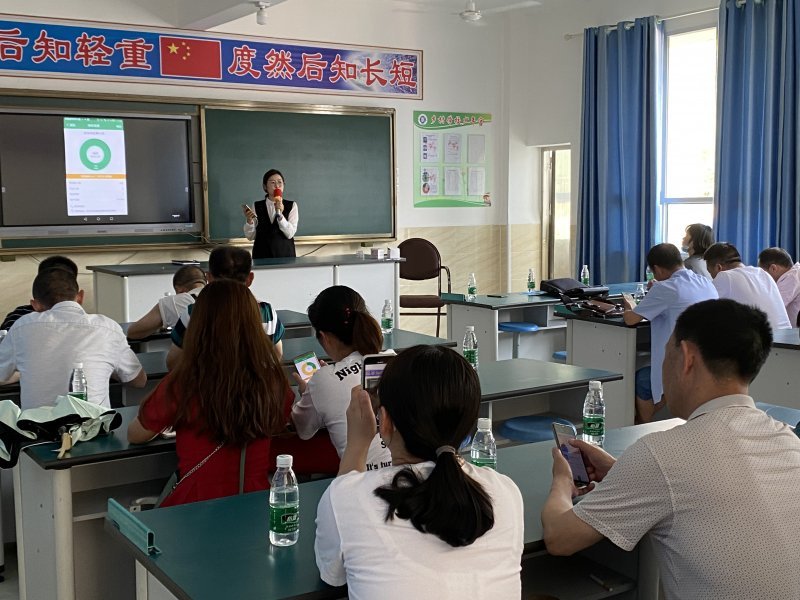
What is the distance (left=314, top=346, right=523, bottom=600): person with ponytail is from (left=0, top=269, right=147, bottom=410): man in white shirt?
78.4 inches

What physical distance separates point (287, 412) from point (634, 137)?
6.51 m

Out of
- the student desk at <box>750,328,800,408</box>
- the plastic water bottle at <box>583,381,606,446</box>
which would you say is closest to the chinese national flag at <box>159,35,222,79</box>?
the student desk at <box>750,328,800,408</box>

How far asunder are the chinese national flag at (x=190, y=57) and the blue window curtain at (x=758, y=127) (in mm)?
4258

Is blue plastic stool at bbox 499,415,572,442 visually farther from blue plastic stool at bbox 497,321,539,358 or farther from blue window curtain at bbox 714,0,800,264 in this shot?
blue window curtain at bbox 714,0,800,264

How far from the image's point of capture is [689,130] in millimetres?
8164

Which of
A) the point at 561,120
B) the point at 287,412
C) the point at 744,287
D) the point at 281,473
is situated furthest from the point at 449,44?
the point at 281,473

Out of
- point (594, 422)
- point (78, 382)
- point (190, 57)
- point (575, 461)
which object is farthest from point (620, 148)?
point (575, 461)

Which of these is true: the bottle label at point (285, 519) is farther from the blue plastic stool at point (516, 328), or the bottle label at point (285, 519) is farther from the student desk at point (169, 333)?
the blue plastic stool at point (516, 328)

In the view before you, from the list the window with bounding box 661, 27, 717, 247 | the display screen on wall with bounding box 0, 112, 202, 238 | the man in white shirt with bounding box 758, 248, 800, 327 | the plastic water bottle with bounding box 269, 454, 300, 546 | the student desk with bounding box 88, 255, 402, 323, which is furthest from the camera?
the window with bounding box 661, 27, 717, 247

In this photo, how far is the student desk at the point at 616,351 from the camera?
17.5 ft

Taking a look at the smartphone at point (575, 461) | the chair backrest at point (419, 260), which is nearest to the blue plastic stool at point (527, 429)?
the smartphone at point (575, 461)

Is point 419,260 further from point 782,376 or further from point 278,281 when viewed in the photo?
point 782,376

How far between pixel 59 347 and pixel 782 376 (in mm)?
3380

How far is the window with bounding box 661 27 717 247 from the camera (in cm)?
798
